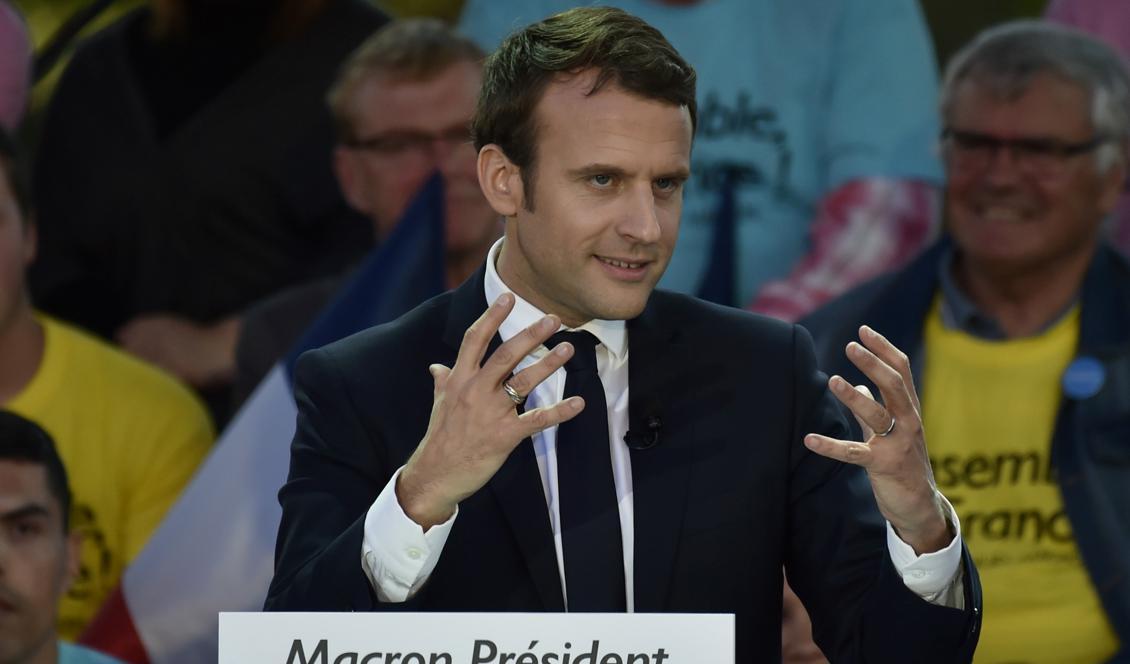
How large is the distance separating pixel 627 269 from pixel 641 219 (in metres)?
0.06

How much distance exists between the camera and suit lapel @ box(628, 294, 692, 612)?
206 centimetres

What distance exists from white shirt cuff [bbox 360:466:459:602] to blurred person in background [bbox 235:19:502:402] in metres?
2.06

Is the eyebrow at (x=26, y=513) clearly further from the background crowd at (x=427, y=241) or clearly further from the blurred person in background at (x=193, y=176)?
the blurred person in background at (x=193, y=176)

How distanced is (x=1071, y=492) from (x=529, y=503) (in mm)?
1754

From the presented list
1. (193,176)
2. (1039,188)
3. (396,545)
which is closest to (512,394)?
(396,545)

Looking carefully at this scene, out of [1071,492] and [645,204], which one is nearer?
[645,204]

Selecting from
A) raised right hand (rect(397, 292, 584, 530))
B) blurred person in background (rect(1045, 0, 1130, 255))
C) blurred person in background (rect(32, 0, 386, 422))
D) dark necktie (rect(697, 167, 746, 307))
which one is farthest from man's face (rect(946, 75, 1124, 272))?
raised right hand (rect(397, 292, 584, 530))

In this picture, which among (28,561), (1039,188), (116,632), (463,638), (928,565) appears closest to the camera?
(463,638)

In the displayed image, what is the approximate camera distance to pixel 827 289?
4020mm

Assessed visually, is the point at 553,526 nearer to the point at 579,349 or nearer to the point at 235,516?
the point at 579,349

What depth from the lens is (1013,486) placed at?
141 inches

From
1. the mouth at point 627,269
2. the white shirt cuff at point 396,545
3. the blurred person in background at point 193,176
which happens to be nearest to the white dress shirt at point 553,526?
the white shirt cuff at point 396,545

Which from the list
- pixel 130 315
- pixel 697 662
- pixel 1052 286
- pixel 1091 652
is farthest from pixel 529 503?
pixel 130 315

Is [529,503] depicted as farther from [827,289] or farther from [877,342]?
[827,289]
